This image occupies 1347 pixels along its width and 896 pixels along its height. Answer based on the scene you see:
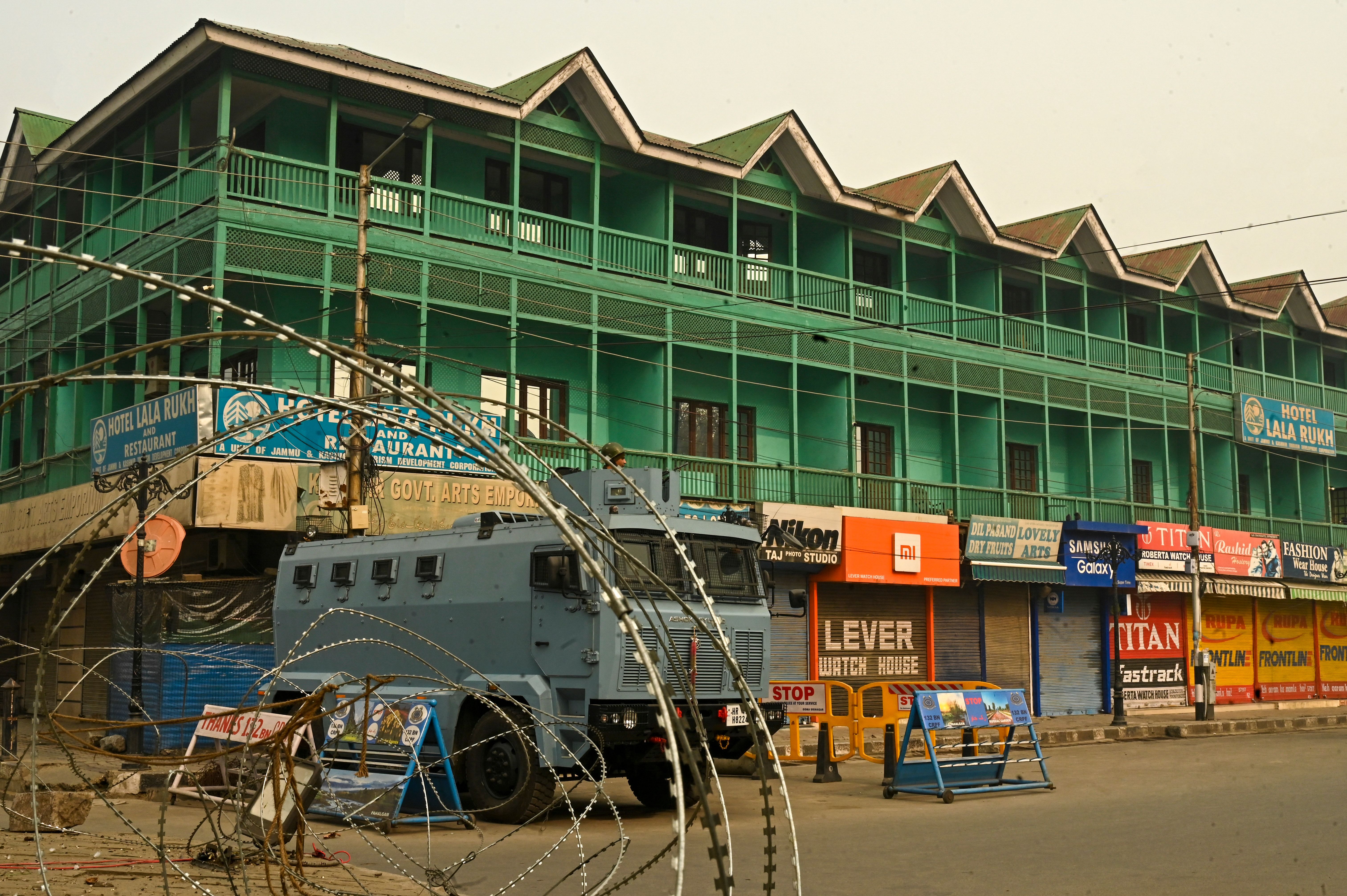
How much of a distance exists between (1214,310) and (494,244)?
2295 cm

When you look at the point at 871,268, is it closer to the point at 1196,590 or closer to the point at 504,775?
the point at 1196,590

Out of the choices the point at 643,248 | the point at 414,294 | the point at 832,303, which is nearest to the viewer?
the point at 414,294

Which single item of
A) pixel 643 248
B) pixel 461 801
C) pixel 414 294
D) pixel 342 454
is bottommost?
pixel 461 801

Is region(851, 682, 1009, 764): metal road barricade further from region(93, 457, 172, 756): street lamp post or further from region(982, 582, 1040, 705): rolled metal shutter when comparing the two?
region(982, 582, 1040, 705): rolled metal shutter

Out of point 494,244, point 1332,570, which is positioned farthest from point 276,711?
point 1332,570

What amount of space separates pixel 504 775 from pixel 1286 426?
31254mm

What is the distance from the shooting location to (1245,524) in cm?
3759

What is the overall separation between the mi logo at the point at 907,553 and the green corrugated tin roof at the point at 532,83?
436 inches

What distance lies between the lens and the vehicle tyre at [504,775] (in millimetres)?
13430

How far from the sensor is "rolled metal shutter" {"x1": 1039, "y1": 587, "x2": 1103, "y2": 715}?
31594 mm

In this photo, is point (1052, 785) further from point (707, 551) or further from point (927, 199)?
point (927, 199)

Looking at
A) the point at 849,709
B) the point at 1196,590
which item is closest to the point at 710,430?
the point at 849,709

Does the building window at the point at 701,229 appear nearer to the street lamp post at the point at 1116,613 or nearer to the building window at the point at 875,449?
the building window at the point at 875,449

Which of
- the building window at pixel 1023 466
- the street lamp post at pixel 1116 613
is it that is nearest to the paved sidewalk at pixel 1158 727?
Answer: the street lamp post at pixel 1116 613
